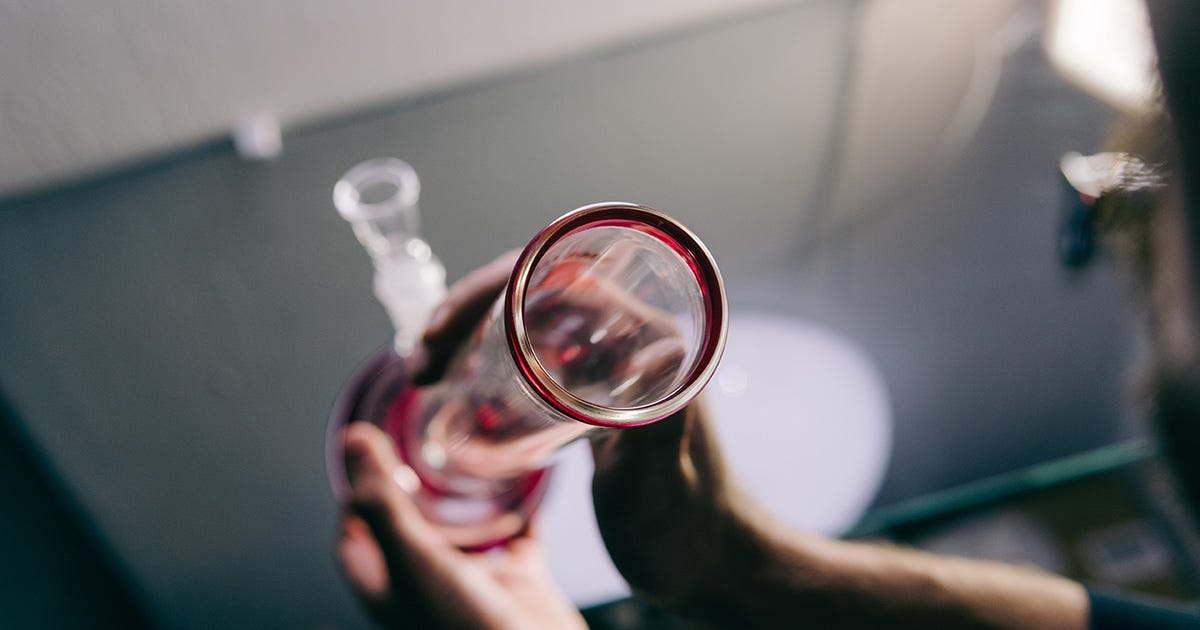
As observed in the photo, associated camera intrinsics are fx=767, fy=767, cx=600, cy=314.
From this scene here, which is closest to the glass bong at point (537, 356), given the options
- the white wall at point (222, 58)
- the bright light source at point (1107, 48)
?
the white wall at point (222, 58)

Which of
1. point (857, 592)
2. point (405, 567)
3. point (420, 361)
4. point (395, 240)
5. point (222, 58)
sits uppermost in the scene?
point (222, 58)

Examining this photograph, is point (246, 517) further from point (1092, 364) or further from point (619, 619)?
point (1092, 364)

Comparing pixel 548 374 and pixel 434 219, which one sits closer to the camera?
pixel 548 374

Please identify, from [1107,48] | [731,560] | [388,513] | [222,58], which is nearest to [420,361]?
[388,513]

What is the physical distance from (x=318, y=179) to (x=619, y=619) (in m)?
0.50

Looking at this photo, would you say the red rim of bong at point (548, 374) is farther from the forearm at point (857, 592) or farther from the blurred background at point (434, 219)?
the blurred background at point (434, 219)

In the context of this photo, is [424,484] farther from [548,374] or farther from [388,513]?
[548,374]

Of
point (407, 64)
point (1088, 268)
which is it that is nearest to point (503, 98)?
point (407, 64)

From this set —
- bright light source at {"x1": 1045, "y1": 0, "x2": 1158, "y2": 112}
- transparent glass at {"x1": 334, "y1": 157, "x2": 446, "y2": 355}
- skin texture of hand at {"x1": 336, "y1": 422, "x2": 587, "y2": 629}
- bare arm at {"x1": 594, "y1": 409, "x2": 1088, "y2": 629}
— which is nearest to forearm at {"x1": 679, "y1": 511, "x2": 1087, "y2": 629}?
bare arm at {"x1": 594, "y1": 409, "x2": 1088, "y2": 629}

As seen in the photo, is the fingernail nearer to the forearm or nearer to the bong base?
the bong base

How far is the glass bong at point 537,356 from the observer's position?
1.07ft

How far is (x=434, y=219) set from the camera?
2.41 feet

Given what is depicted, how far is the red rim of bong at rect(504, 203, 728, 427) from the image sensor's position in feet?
1.05

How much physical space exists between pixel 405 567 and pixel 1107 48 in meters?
0.77
